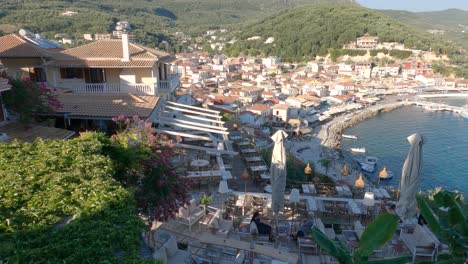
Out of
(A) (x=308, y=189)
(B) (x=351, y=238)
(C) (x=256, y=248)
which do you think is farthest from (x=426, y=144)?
(C) (x=256, y=248)

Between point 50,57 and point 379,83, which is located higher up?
point 50,57

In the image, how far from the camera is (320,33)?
4582 inches

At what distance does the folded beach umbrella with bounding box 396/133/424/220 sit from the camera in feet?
30.4

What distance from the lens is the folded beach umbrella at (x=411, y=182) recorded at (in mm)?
9266

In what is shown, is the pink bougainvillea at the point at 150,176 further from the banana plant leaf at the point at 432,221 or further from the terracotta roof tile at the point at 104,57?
the terracotta roof tile at the point at 104,57

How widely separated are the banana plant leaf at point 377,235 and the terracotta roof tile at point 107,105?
9722 millimetres

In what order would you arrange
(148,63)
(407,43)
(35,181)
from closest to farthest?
(35,181), (148,63), (407,43)

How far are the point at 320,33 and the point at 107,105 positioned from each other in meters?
114

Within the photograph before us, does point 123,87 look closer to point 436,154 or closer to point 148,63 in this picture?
point 148,63

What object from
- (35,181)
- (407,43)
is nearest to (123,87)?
(35,181)

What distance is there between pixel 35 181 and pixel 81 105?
8274mm

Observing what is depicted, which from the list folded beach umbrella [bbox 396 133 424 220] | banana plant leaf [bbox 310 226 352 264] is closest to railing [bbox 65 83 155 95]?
folded beach umbrella [bbox 396 133 424 220]

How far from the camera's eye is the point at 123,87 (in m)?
15.9

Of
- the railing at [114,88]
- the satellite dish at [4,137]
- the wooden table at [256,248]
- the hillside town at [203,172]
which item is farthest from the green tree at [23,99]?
the wooden table at [256,248]
